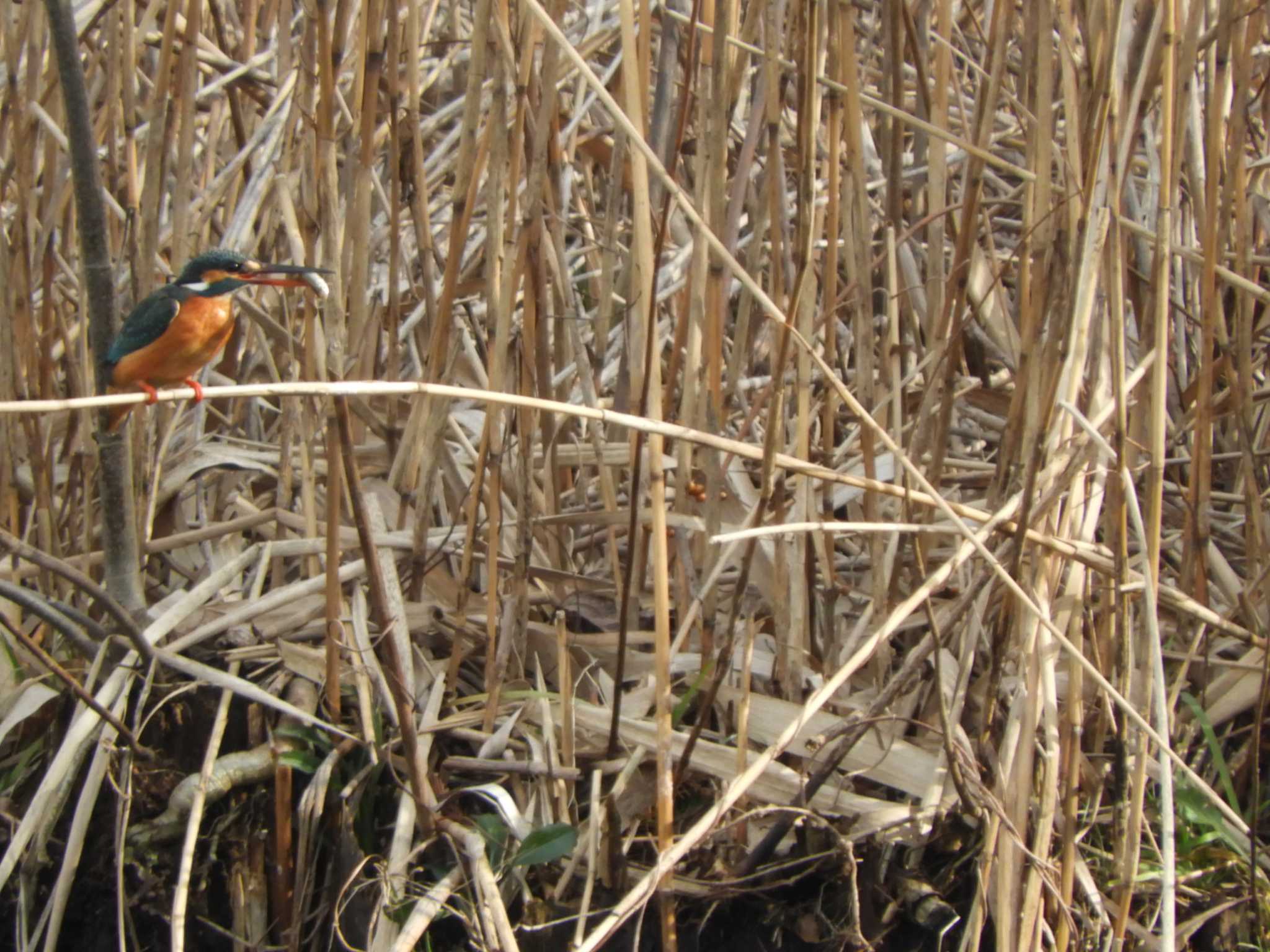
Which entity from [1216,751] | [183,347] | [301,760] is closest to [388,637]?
[301,760]

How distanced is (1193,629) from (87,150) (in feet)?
4.61

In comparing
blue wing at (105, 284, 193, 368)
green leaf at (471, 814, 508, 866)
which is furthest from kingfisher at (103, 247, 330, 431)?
green leaf at (471, 814, 508, 866)

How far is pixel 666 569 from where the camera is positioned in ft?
4.00

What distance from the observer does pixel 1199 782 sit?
1.16m

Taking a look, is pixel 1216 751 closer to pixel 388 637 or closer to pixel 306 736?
pixel 388 637

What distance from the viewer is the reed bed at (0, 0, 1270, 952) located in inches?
48.3

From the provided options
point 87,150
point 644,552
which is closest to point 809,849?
point 644,552

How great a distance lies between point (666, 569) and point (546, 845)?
373mm

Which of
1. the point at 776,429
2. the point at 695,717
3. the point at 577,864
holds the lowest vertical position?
the point at 577,864

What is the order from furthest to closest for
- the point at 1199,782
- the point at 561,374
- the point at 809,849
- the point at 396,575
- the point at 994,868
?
the point at 561,374 < the point at 396,575 < the point at 809,849 < the point at 994,868 < the point at 1199,782

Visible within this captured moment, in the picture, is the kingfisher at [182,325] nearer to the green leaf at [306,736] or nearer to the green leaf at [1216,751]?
the green leaf at [306,736]

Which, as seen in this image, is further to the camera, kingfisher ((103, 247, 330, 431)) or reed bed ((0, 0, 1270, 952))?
kingfisher ((103, 247, 330, 431))

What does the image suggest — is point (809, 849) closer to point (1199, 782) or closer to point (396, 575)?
point (1199, 782)

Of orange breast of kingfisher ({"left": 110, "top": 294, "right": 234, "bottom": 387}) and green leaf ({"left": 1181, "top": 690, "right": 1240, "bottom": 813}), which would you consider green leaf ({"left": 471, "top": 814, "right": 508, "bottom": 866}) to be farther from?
green leaf ({"left": 1181, "top": 690, "right": 1240, "bottom": 813})
